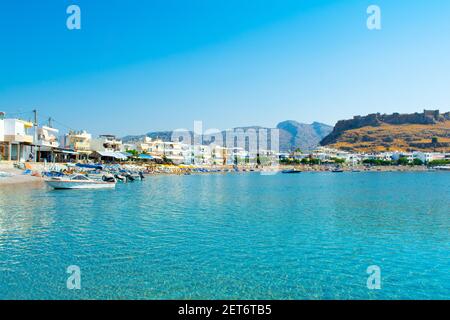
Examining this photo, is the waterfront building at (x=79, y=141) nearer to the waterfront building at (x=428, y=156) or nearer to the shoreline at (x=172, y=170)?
the shoreline at (x=172, y=170)

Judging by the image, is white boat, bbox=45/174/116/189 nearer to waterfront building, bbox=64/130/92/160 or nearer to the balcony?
the balcony

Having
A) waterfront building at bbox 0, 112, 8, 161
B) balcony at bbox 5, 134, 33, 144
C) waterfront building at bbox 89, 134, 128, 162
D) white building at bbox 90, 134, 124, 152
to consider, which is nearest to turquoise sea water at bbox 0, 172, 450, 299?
balcony at bbox 5, 134, 33, 144

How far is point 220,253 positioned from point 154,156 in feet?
327

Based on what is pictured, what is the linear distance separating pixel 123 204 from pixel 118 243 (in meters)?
15.3

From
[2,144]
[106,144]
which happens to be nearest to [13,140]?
[2,144]

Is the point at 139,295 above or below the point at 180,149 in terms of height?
below

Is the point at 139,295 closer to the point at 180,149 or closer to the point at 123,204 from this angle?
the point at 123,204

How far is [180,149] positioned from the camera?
12794 centimetres

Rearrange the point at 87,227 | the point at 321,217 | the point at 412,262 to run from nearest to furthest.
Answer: the point at 412,262 < the point at 87,227 < the point at 321,217

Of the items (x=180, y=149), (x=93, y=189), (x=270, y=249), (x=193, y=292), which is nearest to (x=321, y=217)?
(x=270, y=249)

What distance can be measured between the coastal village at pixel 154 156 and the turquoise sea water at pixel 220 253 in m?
37.2

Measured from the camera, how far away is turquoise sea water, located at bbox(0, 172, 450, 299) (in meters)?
11.6

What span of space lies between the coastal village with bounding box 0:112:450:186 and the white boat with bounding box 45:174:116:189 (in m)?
12.5
